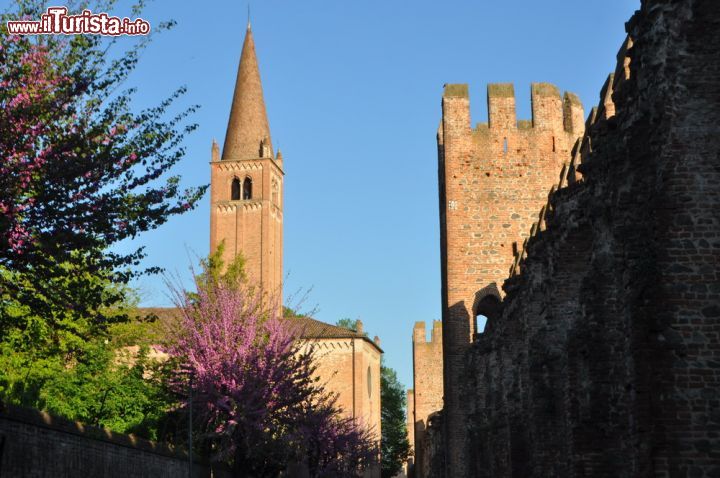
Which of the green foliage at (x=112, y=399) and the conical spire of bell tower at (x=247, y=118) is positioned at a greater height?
the conical spire of bell tower at (x=247, y=118)

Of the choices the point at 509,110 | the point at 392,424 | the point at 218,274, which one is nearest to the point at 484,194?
the point at 509,110

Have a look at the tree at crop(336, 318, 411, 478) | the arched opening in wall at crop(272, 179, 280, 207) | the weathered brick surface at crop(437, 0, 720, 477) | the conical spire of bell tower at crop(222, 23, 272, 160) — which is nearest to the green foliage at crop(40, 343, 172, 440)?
the weathered brick surface at crop(437, 0, 720, 477)

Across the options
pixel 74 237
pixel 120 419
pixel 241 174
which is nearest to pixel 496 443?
pixel 120 419

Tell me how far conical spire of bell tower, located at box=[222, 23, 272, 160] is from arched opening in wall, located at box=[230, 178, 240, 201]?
90.8 inches

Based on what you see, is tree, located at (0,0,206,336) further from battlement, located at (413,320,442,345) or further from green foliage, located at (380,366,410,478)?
green foliage, located at (380,366,410,478)

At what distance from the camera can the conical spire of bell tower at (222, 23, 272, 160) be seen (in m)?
98.9

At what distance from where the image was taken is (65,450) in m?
19.8

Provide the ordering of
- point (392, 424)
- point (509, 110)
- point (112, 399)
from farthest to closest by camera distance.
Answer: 1. point (392, 424)
2. point (509, 110)
3. point (112, 399)

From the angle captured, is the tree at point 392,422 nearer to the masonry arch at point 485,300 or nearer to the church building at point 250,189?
the church building at point 250,189

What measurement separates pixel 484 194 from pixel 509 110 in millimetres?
3540

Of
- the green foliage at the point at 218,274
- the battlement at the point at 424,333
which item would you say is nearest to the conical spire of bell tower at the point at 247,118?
the battlement at the point at 424,333

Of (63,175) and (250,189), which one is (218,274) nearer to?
(63,175)

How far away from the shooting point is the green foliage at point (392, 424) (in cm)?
8956

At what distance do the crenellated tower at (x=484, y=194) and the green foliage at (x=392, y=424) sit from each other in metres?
51.7
